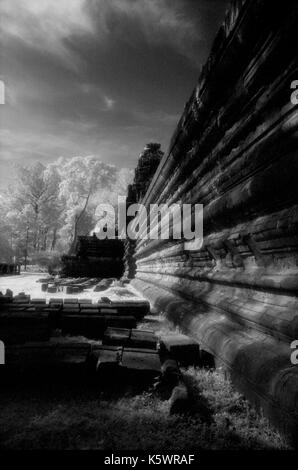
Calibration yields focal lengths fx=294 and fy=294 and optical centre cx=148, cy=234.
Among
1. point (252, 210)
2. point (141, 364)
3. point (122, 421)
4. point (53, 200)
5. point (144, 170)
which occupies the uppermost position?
point (53, 200)

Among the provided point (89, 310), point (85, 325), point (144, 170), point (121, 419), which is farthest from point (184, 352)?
point (144, 170)

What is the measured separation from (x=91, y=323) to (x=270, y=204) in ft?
6.81

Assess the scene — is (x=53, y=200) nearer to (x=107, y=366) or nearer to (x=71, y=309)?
(x=71, y=309)

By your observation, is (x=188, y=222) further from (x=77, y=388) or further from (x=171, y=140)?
(x=77, y=388)

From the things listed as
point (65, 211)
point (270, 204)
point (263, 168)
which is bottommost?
point (270, 204)

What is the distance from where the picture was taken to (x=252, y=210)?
7.33ft

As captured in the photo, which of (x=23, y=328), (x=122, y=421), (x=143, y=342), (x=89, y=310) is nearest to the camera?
(x=122, y=421)

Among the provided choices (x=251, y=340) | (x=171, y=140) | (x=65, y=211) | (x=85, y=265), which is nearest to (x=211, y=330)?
(x=251, y=340)

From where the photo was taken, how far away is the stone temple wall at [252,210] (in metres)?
1.61

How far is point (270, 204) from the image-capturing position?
2.00m

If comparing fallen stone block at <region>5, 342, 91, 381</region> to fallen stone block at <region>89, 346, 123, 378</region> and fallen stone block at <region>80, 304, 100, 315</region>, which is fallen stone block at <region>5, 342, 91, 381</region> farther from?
fallen stone block at <region>80, 304, 100, 315</region>

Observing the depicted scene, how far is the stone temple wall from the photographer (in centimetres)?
161

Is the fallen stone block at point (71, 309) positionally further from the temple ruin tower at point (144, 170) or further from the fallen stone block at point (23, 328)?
the temple ruin tower at point (144, 170)

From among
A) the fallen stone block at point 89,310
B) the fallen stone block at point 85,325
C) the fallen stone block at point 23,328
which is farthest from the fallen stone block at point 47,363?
the fallen stone block at point 89,310
